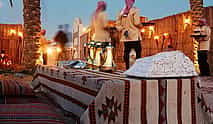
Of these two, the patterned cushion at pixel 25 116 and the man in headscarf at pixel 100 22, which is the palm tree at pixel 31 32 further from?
the patterned cushion at pixel 25 116

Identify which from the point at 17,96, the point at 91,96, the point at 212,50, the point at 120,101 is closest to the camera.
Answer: the point at 120,101

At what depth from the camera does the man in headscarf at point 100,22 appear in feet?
5.38

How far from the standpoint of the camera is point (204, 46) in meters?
6.74

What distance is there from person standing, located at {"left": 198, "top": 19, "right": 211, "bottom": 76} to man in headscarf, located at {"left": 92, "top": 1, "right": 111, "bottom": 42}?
17.9 ft

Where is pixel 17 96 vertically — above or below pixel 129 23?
below

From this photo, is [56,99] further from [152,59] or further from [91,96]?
[152,59]

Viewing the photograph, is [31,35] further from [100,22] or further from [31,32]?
[100,22]

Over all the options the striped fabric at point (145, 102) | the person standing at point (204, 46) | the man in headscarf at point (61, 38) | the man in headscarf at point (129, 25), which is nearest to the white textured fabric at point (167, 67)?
the striped fabric at point (145, 102)

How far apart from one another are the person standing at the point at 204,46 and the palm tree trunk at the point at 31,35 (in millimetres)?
4125

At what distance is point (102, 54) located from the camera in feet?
6.50

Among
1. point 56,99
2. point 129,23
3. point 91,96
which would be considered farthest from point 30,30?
point 91,96

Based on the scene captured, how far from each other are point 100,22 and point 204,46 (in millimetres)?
5727

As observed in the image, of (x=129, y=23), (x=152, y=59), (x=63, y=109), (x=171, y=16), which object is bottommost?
(x=63, y=109)

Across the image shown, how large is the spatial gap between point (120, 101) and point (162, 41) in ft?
29.9
